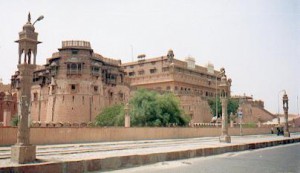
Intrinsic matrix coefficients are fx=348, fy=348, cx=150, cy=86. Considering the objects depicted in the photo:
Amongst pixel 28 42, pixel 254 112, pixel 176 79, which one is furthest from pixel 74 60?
pixel 254 112

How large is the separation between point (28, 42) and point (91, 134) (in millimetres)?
16570

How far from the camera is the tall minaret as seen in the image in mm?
11523

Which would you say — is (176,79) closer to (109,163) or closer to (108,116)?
(108,116)

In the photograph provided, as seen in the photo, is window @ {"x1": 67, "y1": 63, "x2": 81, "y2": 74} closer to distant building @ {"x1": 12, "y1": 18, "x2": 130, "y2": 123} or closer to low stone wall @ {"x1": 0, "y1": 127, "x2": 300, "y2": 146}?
distant building @ {"x1": 12, "y1": 18, "x2": 130, "y2": 123}

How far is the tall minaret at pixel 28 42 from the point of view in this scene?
11.5 meters

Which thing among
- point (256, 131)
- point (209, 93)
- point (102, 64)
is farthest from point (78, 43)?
point (209, 93)

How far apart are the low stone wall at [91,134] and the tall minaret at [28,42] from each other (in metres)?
11.4

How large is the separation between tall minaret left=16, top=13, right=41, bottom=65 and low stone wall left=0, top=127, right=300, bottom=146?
1139cm

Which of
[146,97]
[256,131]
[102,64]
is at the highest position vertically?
[102,64]

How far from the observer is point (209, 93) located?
84.9 metres

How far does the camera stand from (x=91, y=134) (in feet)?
89.6

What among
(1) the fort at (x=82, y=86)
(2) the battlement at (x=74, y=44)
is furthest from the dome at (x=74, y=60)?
(2) the battlement at (x=74, y=44)

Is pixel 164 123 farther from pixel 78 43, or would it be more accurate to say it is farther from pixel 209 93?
pixel 209 93

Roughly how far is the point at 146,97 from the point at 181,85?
1162 inches
